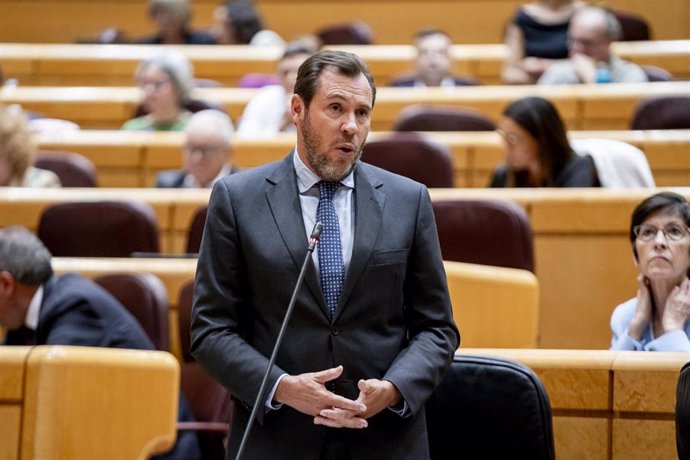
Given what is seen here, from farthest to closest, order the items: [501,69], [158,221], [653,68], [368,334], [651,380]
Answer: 1. [501,69]
2. [653,68]
3. [158,221]
4. [651,380]
5. [368,334]


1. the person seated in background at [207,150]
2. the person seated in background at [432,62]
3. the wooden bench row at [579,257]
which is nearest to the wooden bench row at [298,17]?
the person seated in background at [432,62]

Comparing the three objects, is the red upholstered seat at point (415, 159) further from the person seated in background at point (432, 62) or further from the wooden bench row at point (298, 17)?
the wooden bench row at point (298, 17)

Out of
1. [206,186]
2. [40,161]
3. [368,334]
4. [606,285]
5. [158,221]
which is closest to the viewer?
[368,334]

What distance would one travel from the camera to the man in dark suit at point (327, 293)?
100 cm

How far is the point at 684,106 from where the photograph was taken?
8.66 feet

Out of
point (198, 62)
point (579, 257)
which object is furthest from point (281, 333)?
point (198, 62)

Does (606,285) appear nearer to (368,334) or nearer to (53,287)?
(53,287)

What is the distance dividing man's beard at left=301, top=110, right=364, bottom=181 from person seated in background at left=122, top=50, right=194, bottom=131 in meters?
1.85

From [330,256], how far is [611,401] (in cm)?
47

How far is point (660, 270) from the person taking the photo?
5.05 feet

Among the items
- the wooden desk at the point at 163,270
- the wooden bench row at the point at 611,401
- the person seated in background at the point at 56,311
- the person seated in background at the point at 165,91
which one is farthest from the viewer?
the person seated in background at the point at 165,91

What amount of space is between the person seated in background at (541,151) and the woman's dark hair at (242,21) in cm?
182

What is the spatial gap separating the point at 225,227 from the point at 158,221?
1.26m

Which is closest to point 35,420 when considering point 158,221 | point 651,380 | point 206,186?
point 651,380
